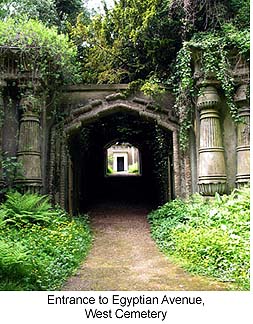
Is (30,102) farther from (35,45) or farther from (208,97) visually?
(208,97)

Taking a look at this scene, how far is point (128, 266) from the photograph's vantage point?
21.7ft

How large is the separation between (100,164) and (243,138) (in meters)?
11.4

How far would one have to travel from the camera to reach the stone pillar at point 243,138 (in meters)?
8.70

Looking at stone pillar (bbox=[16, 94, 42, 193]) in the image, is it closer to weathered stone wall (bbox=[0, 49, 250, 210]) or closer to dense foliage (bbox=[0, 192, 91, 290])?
weathered stone wall (bbox=[0, 49, 250, 210])

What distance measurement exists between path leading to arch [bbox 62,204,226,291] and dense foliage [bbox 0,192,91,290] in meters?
0.25

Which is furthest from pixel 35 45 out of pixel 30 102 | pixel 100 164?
pixel 100 164

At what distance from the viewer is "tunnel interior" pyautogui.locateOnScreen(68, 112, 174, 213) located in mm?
11602

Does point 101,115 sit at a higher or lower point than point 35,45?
lower

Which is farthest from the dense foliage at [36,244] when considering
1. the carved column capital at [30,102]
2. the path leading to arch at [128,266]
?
the carved column capital at [30,102]

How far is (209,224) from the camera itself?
24.5 feet

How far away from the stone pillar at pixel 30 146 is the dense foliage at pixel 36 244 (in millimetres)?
428

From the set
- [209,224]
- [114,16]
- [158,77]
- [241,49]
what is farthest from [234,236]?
[114,16]

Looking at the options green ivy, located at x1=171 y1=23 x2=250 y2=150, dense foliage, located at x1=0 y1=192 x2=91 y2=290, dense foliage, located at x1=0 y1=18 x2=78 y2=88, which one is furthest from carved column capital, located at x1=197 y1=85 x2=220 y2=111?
dense foliage, located at x1=0 y1=192 x2=91 y2=290

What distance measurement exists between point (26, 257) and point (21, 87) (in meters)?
5.16
